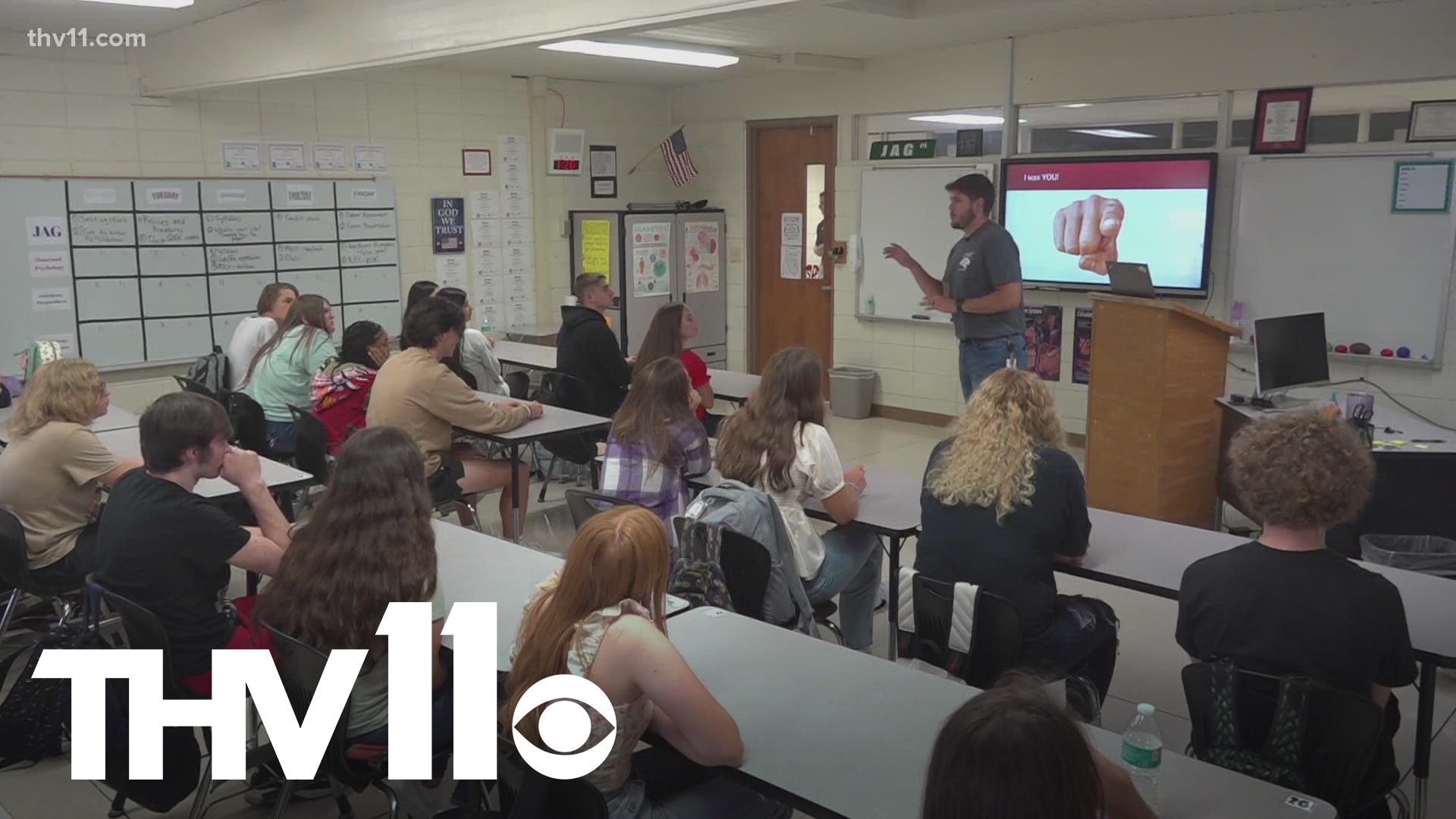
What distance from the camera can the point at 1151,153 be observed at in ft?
21.8

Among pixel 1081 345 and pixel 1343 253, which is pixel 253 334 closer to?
pixel 1081 345

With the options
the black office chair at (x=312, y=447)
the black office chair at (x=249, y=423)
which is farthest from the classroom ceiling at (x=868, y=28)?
the black office chair at (x=249, y=423)

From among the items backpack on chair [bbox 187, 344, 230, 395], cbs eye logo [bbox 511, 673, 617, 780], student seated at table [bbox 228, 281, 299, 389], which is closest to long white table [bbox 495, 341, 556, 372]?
student seated at table [bbox 228, 281, 299, 389]

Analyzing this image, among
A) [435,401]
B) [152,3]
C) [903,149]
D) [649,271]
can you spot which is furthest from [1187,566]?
[649,271]

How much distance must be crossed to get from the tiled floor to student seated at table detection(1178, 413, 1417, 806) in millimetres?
1204

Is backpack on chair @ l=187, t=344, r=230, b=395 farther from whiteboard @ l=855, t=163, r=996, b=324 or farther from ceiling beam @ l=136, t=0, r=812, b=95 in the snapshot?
whiteboard @ l=855, t=163, r=996, b=324

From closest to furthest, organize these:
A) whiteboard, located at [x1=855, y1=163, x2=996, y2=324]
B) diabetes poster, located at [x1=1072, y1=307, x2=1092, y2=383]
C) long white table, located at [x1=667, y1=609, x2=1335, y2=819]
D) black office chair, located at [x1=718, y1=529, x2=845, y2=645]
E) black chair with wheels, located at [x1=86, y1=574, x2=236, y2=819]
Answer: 1. long white table, located at [x1=667, y1=609, x2=1335, y2=819]
2. black chair with wheels, located at [x1=86, y1=574, x2=236, y2=819]
3. black office chair, located at [x1=718, y1=529, x2=845, y2=645]
4. diabetes poster, located at [x1=1072, y1=307, x2=1092, y2=383]
5. whiteboard, located at [x1=855, y1=163, x2=996, y2=324]

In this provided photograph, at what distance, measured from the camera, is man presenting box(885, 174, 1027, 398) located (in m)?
5.48

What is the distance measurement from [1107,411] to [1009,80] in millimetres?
2929

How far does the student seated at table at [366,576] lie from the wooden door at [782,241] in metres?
6.36

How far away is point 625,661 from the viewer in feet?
6.22

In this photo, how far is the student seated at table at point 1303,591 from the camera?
2.03m

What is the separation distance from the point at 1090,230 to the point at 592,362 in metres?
3.45

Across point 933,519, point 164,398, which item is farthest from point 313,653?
point 933,519
